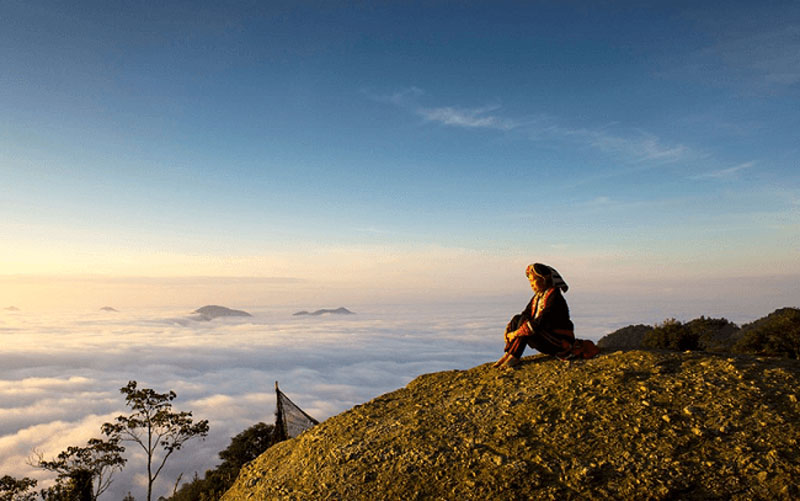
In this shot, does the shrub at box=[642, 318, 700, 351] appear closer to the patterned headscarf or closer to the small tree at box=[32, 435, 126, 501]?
the patterned headscarf

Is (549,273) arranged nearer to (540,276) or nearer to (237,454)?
(540,276)

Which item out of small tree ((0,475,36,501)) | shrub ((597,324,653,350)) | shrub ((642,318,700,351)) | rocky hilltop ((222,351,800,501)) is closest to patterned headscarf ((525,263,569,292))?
rocky hilltop ((222,351,800,501))

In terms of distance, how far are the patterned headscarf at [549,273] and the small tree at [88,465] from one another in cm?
3451

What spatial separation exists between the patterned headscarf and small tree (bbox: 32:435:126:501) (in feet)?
113

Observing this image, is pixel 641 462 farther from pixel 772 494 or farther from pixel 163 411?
pixel 163 411

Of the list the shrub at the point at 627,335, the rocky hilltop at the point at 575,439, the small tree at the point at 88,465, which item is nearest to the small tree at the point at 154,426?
the small tree at the point at 88,465

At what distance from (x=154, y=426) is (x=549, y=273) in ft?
130

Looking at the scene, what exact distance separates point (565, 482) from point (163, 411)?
134 feet

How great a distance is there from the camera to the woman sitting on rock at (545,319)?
1158 centimetres

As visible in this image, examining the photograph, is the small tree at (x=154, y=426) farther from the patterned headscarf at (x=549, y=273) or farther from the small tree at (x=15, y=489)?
the patterned headscarf at (x=549, y=273)

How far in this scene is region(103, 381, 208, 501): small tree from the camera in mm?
39469

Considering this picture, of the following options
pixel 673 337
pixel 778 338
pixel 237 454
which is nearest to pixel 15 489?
pixel 237 454

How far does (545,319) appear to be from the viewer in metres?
11.6

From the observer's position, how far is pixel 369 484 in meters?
9.01
